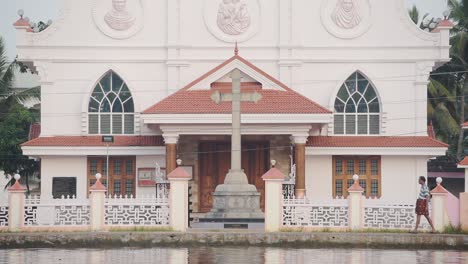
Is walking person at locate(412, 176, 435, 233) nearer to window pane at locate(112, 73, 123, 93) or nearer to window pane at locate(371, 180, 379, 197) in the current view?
window pane at locate(371, 180, 379, 197)

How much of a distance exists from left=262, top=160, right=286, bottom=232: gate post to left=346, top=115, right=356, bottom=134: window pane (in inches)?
463

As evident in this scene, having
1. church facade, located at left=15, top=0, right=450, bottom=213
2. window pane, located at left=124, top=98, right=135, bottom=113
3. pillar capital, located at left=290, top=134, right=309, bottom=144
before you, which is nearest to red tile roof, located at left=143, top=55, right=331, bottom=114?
pillar capital, located at left=290, top=134, right=309, bottom=144

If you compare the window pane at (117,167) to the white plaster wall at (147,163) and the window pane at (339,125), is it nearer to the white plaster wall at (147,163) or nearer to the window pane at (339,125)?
the white plaster wall at (147,163)

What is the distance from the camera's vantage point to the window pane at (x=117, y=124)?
43.3 meters

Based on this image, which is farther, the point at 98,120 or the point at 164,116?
the point at 98,120

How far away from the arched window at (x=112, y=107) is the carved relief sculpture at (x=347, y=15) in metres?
7.43

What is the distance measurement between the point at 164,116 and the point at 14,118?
15.1 meters

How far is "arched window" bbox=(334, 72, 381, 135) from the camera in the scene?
4334 centimetres

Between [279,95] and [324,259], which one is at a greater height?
[279,95]

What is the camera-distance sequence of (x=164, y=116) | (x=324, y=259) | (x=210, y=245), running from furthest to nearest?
(x=164, y=116)
(x=210, y=245)
(x=324, y=259)

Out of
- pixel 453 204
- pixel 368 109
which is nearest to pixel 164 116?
pixel 368 109

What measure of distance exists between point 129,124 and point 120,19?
3535 millimetres

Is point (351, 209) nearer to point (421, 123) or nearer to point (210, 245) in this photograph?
point (210, 245)

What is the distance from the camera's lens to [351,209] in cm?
3178
